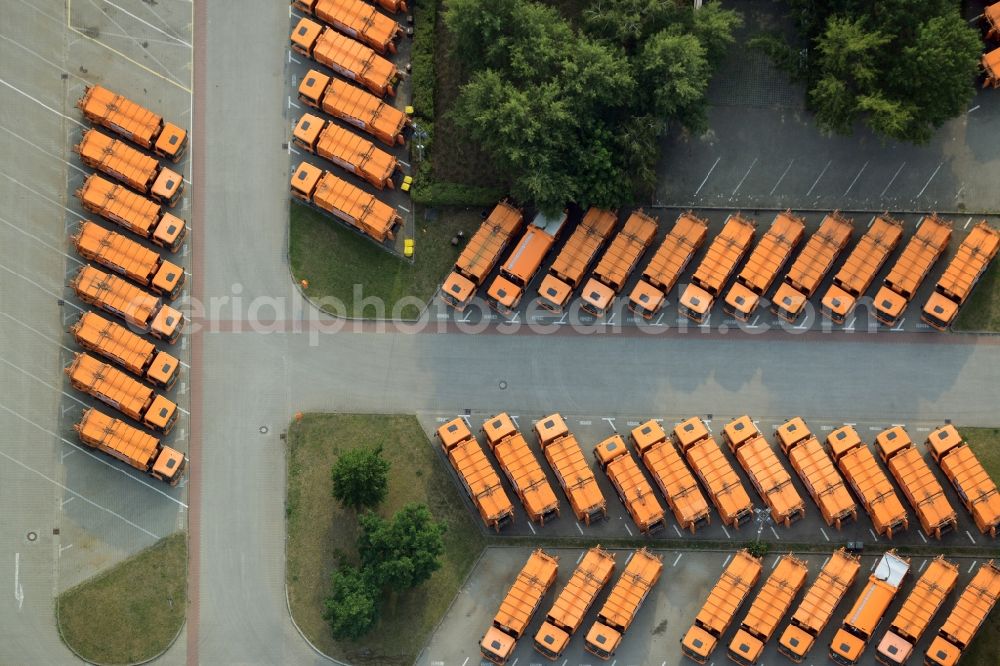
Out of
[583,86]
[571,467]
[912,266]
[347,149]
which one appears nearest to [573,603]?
[571,467]

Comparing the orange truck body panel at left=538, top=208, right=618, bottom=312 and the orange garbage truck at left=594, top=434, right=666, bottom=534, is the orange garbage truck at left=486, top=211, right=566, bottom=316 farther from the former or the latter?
the orange garbage truck at left=594, top=434, right=666, bottom=534

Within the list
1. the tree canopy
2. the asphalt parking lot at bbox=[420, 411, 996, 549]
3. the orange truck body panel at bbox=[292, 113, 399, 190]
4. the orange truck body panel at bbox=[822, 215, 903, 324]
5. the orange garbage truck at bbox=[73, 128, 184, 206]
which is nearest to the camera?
the tree canopy

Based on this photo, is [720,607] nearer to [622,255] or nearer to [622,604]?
[622,604]

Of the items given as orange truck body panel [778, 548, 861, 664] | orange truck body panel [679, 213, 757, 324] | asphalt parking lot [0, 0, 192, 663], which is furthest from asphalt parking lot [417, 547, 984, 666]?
asphalt parking lot [0, 0, 192, 663]

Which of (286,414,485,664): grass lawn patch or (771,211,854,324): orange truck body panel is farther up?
(771,211,854,324): orange truck body panel

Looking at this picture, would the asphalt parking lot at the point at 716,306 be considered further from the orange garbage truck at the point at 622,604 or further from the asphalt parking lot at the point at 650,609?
the orange garbage truck at the point at 622,604

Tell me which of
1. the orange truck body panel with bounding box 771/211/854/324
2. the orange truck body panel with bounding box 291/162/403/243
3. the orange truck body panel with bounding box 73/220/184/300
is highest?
the orange truck body panel with bounding box 771/211/854/324

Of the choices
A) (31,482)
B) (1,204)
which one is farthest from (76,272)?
(31,482)
